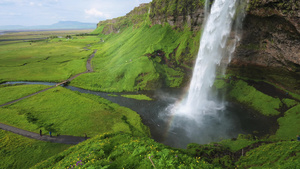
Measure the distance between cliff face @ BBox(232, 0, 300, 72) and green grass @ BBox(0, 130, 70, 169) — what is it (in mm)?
40519

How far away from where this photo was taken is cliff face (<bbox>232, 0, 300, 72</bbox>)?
25.7m

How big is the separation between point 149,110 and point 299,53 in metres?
29.4

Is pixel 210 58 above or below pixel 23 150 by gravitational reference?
above

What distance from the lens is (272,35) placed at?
30.9 metres

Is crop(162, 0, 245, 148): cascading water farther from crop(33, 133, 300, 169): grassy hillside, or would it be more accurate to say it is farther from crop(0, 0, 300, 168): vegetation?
crop(33, 133, 300, 169): grassy hillside

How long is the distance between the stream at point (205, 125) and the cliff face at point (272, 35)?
11.7m

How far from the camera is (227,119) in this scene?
30.0 m

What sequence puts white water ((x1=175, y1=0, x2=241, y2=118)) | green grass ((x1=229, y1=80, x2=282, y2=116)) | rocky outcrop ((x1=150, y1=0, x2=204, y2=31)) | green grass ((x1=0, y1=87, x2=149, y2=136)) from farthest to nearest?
rocky outcrop ((x1=150, y1=0, x2=204, y2=31)) → white water ((x1=175, y1=0, x2=241, y2=118)) → green grass ((x1=229, y1=80, x2=282, y2=116)) → green grass ((x1=0, y1=87, x2=149, y2=136))

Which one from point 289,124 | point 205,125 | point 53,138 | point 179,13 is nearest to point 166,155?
point 205,125

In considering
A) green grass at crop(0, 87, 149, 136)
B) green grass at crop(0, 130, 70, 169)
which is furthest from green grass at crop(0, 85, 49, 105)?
green grass at crop(0, 130, 70, 169)

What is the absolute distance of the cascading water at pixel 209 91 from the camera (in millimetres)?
27038

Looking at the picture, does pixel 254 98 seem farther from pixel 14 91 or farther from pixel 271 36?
pixel 14 91

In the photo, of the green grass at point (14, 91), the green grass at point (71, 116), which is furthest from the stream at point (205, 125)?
the green grass at point (14, 91)

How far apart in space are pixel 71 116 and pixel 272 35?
42.8 meters
